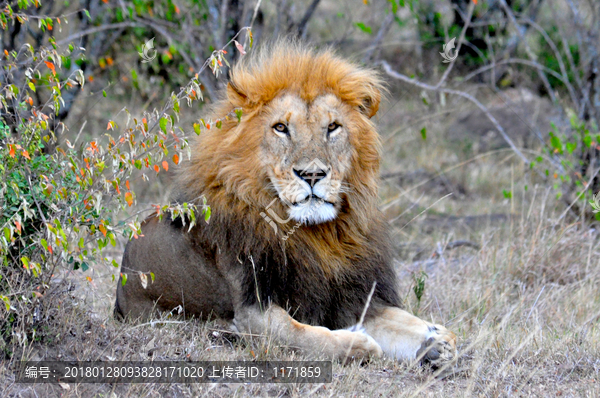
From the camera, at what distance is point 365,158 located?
13.0ft

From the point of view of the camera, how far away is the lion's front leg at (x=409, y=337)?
→ 359 centimetres

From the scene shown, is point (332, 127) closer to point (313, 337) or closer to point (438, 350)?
point (313, 337)

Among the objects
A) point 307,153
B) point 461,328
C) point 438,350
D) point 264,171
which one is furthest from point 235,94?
point 461,328

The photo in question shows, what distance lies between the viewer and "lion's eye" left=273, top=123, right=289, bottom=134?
3730 mm

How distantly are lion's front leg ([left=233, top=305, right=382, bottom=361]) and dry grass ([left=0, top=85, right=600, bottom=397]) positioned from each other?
7cm

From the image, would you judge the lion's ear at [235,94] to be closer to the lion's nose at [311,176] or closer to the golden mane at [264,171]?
the golden mane at [264,171]

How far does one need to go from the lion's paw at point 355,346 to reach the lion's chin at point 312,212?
584mm

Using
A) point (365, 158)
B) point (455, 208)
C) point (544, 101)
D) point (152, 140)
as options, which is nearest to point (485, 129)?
point (544, 101)

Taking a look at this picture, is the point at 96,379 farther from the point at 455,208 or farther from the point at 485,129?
the point at 485,129

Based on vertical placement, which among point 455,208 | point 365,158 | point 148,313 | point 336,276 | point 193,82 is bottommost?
point 455,208

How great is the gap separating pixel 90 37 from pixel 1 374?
20.4 ft


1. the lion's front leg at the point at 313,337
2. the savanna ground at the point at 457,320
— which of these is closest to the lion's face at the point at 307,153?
the lion's front leg at the point at 313,337

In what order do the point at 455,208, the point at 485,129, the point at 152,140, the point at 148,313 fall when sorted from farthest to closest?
1. the point at 485,129
2. the point at 455,208
3. the point at 148,313
4. the point at 152,140
